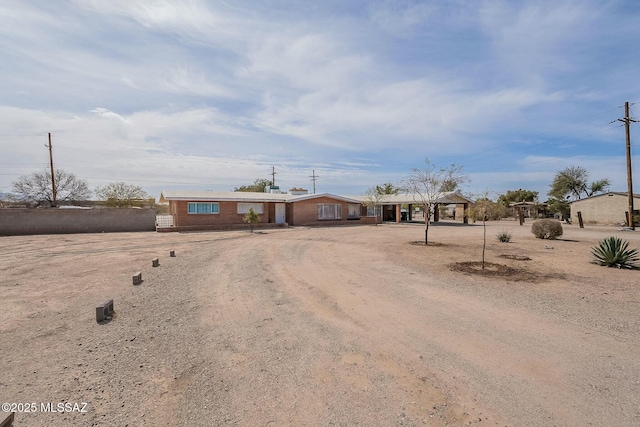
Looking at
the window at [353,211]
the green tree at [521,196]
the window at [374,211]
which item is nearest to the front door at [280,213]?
the window at [353,211]

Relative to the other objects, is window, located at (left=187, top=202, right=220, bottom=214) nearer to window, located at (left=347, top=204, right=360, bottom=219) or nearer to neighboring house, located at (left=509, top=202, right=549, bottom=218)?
window, located at (left=347, top=204, right=360, bottom=219)

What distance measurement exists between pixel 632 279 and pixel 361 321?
839 centimetres

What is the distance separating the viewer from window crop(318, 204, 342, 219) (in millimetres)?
33391

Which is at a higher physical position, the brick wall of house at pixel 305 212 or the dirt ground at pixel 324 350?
the brick wall of house at pixel 305 212

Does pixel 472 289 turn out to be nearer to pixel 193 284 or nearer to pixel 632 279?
pixel 632 279

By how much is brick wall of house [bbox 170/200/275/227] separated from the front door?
176cm

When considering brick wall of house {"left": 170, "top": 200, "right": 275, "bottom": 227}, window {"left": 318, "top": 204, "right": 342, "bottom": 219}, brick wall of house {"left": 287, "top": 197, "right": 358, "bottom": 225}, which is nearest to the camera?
brick wall of house {"left": 170, "top": 200, "right": 275, "bottom": 227}

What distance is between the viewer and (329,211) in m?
34.2

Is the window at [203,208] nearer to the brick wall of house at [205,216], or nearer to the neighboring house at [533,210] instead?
the brick wall of house at [205,216]

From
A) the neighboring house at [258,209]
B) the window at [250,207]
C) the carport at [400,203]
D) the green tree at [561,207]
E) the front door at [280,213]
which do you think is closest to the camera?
the neighboring house at [258,209]

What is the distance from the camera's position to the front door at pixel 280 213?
31.1m

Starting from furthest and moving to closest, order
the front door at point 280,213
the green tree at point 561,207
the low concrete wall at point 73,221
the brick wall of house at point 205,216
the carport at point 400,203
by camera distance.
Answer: the green tree at point 561,207 < the carport at point 400,203 < the front door at point 280,213 < the brick wall of house at point 205,216 < the low concrete wall at point 73,221

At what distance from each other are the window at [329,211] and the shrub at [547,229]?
1948 centimetres

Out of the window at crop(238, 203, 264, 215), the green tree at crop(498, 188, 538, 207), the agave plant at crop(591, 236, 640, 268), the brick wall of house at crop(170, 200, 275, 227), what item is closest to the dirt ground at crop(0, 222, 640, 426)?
the agave plant at crop(591, 236, 640, 268)
